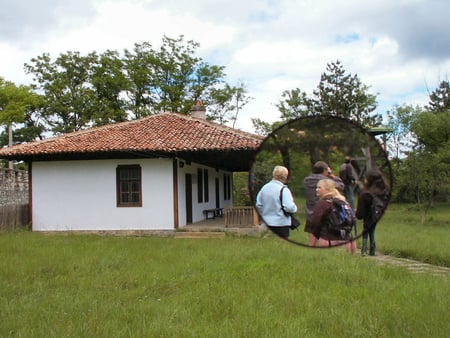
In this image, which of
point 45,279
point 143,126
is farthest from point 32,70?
point 45,279

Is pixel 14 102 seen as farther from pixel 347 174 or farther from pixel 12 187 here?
pixel 347 174

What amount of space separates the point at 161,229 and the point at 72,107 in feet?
73.0

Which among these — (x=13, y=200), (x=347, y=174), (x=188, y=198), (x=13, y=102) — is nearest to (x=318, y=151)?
(x=347, y=174)

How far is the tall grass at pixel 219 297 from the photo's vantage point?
469 centimetres

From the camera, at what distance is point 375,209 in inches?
32.7

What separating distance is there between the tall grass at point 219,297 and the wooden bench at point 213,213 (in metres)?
9.97

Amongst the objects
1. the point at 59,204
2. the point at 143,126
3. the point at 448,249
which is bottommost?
the point at 448,249

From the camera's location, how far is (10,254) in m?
9.82

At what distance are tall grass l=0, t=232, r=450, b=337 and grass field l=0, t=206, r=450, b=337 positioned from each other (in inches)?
0.6

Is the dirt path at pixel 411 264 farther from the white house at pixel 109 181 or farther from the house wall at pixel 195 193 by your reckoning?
the white house at pixel 109 181

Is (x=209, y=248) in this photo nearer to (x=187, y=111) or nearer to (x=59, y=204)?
(x=59, y=204)

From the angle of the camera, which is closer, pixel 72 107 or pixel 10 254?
pixel 10 254

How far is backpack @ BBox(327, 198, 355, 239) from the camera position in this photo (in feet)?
2.74

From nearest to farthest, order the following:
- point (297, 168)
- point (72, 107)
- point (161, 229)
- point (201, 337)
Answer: point (297, 168)
point (201, 337)
point (161, 229)
point (72, 107)
